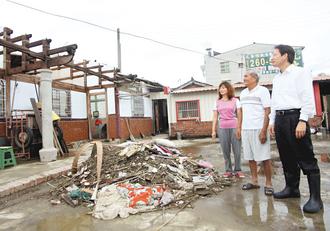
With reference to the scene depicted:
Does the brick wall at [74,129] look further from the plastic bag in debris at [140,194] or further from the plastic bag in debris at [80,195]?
the plastic bag in debris at [140,194]

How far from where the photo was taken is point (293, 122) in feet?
8.53

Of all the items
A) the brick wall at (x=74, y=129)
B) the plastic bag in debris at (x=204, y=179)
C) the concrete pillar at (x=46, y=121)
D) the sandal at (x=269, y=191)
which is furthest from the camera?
the brick wall at (x=74, y=129)

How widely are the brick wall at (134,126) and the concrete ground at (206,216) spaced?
26.9 feet

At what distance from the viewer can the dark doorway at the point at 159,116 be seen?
17.4 metres

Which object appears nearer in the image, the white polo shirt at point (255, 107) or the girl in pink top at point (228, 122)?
the white polo shirt at point (255, 107)

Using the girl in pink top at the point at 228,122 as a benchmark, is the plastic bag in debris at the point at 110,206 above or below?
below

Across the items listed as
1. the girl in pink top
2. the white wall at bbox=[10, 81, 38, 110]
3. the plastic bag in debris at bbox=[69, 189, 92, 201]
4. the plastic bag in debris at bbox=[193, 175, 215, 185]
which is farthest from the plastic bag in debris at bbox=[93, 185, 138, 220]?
the white wall at bbox=[10, 81, 38, 110]

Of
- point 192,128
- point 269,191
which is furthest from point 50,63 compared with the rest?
point 192,128

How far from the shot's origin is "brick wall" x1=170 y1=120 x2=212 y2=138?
1286 cm

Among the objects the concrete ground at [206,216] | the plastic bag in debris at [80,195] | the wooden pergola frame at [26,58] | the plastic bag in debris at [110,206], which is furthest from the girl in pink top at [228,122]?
the wooden pergola frame at [26,58]

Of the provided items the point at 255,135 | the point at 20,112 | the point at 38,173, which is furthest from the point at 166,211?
the point at 20,112

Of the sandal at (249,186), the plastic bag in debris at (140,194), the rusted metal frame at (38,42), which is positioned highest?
the rusted metal frame at (38,42)

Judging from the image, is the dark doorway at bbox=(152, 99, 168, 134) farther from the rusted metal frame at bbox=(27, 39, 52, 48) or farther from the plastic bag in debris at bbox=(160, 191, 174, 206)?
the plastic bag in debris at bbox=(160, 191, 174, 206)

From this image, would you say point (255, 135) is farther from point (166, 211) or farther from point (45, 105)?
point (45, 105)
